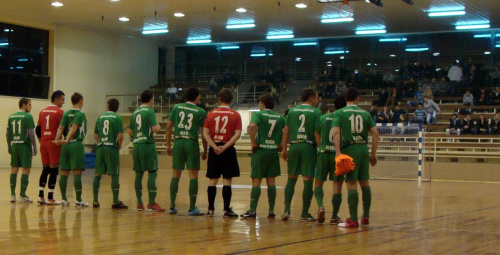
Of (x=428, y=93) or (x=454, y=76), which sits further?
(x=454, y=76)

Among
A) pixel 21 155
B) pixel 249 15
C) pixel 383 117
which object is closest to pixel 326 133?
pixel 21 155

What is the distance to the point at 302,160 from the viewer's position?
876cm

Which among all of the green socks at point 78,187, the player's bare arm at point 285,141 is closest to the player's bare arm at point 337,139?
the player's bare arm at point 285,141

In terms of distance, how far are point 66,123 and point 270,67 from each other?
2147 centimetres

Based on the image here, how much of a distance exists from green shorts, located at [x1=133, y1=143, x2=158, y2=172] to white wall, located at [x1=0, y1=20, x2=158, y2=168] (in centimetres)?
1839

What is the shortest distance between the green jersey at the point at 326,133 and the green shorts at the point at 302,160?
0.29m

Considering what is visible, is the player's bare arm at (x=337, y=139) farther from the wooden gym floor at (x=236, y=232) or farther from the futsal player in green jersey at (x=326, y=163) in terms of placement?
the wooden gym floor at (x=236, y=232)

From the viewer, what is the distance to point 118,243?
21.0 ft

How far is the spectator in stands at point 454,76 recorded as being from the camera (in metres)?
26.6

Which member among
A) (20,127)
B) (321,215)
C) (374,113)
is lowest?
(321,215)

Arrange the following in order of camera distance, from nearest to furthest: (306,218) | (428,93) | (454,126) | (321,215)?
(321,215) < (306,218) < (454,126) < (428,93)

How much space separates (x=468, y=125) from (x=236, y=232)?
57.4ft

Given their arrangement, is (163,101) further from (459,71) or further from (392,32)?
(459,71)

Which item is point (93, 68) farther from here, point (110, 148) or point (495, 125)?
point (110, 148)
